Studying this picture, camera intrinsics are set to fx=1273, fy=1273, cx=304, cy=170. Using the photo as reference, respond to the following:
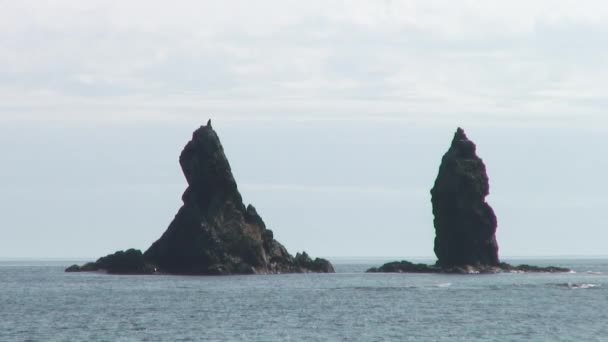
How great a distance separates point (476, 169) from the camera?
174m

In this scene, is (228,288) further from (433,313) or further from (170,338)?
(170,338)

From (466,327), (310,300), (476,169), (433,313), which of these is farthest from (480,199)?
(466,327)

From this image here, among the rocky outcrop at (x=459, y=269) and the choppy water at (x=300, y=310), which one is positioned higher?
the rocky outcrop at (x=459, y=269)

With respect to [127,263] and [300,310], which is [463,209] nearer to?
[127,263]

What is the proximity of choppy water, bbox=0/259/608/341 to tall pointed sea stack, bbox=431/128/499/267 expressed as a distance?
72.8 feet

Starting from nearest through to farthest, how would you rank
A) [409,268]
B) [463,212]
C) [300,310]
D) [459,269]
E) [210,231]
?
[300,310], [210,231], [463,212], [459,269], [409,268]

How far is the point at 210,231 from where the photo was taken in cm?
15600

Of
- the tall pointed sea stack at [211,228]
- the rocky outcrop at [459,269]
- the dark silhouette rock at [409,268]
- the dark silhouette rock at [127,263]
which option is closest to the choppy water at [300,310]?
the tall pointed sea stack at [211,228]

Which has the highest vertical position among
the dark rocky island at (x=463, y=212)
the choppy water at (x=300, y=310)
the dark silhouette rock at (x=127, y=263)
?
the dark rocky island at (x=463, y=212)

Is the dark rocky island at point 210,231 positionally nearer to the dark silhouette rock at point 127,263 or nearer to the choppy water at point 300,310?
the dark silhouette rock at point 127,263

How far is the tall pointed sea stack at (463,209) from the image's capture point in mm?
172500

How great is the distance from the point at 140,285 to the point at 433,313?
Answer: 161 feet

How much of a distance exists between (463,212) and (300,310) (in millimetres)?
74377

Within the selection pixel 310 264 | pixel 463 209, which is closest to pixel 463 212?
pixel 463 209
